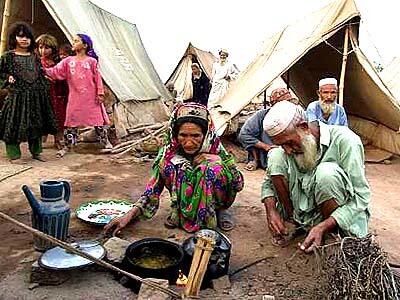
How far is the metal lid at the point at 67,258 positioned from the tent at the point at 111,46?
411cm

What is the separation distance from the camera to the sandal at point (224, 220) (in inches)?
126

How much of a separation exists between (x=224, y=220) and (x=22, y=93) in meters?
2.75

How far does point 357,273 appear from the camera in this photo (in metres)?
1.82

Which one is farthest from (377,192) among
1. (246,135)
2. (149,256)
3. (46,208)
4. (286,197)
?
(46,208)

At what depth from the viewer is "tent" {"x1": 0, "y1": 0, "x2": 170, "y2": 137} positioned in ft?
21.2

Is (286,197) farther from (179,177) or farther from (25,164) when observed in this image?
(25,164)

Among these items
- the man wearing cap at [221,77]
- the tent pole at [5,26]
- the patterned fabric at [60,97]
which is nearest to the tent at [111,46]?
the tent pole at [5,26]

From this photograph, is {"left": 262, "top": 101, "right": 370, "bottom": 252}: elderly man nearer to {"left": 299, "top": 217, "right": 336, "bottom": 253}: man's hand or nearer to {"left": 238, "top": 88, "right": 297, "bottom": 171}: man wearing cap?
{"left": 299, "top": 217, "right": 336, "bottom": 253}: man's hand

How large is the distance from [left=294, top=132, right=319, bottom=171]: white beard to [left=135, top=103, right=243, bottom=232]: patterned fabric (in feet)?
1.64

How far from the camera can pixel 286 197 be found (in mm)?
2783

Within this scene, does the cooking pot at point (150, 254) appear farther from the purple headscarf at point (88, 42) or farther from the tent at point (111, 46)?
the tent at point (111, 46)

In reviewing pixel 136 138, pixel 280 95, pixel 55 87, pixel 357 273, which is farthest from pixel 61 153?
pixel 357 273

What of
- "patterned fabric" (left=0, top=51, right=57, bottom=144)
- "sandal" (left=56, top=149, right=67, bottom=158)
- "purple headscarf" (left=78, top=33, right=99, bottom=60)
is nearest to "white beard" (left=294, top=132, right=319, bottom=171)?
"patterned fabric" (left=0, top=51, right=57, bottom=144)

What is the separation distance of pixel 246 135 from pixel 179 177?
2149 mm
